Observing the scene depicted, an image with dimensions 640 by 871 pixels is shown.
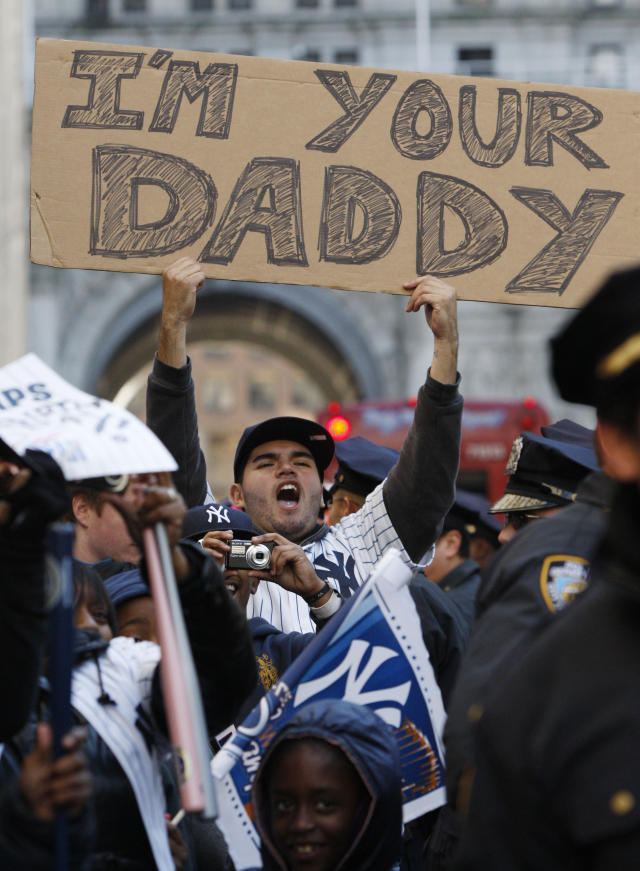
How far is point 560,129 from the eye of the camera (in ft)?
13.2

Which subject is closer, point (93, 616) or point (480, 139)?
point (93, 616)

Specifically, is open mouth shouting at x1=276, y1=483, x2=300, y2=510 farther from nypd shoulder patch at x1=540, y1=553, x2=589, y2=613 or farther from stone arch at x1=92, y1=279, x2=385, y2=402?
stone arch at x1=92, y1=279, x2=385, y2=402

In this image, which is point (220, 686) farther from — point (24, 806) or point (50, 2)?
point (50, 2)

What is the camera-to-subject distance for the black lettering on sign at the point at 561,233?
3.90 m

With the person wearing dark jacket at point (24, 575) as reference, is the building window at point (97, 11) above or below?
above

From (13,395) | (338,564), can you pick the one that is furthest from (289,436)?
(13,395)

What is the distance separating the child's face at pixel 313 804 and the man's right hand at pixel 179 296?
1311 millimetres

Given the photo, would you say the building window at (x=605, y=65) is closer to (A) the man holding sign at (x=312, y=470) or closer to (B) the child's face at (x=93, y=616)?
(A) the man holding sign at (x=312, y=470)

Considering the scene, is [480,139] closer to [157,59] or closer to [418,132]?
[418,132]

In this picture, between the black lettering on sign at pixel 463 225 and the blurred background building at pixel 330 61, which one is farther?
the blurred background building at pixel 330 61

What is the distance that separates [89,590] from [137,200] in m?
1.41

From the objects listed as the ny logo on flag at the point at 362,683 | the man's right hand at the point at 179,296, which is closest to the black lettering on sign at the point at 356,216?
the man's right hand at the point at 179,296

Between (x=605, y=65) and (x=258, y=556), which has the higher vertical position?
(x=605, y=65)

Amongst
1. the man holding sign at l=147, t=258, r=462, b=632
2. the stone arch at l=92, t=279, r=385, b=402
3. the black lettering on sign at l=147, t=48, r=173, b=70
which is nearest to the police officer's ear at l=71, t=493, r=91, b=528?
the man holding sign at l=147, t=258, r=462, b=632
